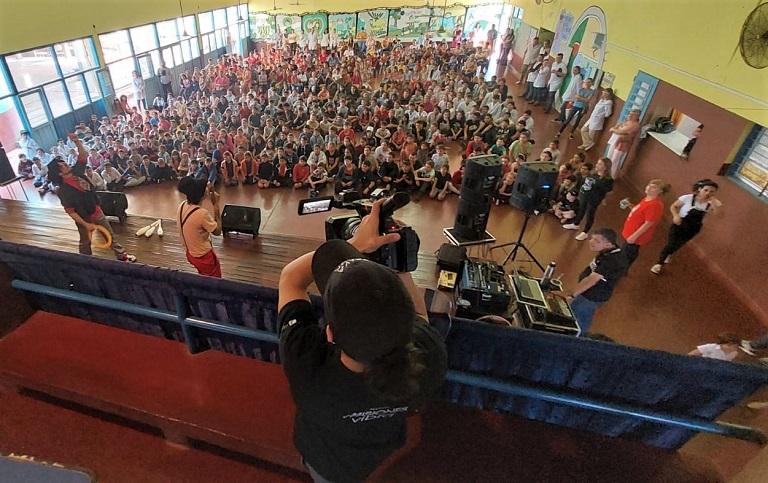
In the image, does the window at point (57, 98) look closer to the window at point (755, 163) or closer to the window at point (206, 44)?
the window at point (206, 44)

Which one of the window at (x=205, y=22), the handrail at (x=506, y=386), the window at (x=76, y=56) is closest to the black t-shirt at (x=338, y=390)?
the handrail at (x=506, y=386)

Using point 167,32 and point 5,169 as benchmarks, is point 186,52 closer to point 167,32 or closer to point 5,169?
point 167,32

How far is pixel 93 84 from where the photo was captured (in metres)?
10.3

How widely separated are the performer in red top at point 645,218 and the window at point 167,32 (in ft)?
47.6

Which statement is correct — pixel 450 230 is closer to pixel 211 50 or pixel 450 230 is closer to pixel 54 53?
pixel 54 53

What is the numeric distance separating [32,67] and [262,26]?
553 inches

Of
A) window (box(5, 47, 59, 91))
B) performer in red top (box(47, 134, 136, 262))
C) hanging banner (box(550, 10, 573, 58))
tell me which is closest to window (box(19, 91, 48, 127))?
window (box(5, 47, 59, 91))

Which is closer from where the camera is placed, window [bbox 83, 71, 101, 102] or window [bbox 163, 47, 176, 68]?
window [bbox 83, 71, 101, 102]

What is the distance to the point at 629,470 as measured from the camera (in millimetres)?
1868

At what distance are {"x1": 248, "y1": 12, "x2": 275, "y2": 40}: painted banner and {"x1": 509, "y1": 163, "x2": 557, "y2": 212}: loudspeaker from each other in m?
20.0

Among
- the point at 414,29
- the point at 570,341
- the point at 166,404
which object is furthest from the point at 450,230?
the point at 414,29

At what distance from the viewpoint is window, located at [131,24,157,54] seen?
37.9 ft

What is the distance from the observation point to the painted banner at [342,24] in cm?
1989

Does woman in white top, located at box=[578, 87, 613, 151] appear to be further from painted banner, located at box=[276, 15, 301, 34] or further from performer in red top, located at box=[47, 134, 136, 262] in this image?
painted banner, located at box=[276, 15, 301, 34]
